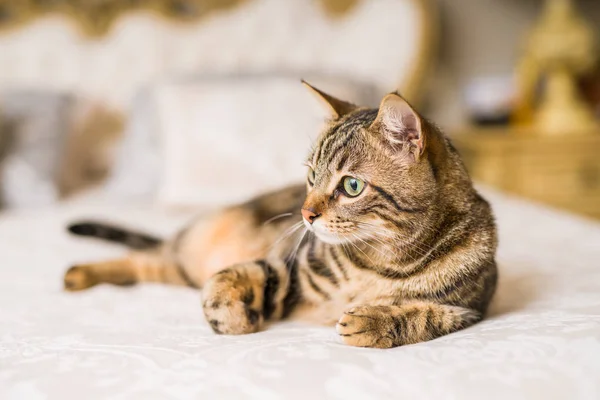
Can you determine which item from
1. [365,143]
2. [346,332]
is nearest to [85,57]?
[365,143]

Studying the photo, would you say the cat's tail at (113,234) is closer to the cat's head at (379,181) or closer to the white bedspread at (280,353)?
the white bedspread at (280,353)

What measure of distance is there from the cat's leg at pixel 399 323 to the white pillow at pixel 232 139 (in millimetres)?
982

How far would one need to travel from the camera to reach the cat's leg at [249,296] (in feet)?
2.80

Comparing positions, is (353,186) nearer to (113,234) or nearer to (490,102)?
(113,234)

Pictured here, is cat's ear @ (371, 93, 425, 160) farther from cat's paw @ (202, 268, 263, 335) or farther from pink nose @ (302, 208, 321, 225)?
cat's paw @ (202, 268, 263, 335)

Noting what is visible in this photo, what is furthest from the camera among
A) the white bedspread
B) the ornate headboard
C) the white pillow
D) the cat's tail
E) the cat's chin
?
the ornate headboard

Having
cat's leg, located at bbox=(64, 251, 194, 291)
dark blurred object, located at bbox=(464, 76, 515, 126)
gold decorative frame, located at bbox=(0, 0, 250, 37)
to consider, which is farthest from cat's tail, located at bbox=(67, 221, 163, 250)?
dark blurred object, located at bbox=(464, 76, 515, 126)

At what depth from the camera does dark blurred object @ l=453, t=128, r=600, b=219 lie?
253 cm

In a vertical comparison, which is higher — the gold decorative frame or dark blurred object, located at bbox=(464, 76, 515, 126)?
the gold decorative frame

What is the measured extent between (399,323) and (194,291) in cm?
54

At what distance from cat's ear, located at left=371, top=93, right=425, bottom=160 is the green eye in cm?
8

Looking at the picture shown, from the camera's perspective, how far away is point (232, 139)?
185 centimetres

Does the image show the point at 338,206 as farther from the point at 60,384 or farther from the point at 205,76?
the point at 205,76

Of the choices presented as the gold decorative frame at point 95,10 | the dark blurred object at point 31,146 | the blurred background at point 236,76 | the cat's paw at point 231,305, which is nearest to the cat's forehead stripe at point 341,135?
the cat's paw at point 231,305
